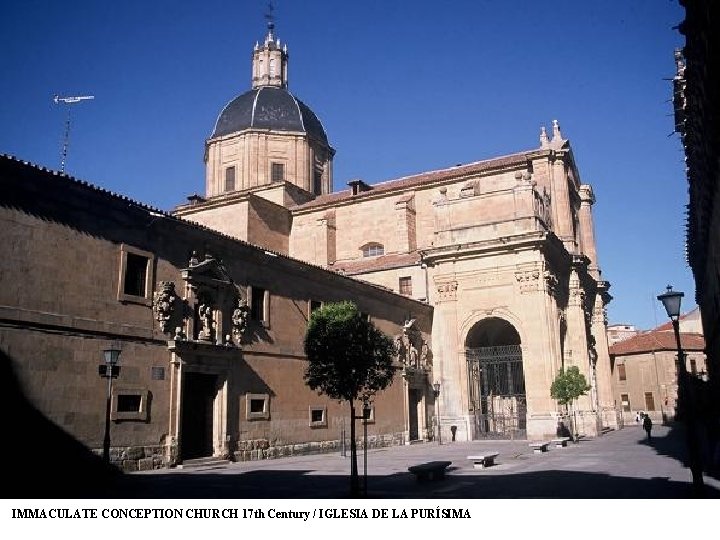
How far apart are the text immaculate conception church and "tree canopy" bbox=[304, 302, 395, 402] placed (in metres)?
17.1

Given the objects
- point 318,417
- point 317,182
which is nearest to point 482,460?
point 318,417

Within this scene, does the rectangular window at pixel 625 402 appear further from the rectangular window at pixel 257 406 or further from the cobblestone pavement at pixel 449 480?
the rectangular window at pixel 257 406

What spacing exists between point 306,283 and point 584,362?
19.3 meters

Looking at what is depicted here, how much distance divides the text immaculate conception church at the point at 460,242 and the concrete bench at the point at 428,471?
15342mm

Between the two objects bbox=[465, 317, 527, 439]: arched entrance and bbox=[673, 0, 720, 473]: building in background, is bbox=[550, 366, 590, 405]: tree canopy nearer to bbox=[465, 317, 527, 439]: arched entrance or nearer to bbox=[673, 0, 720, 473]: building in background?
bbox=[465, 317, 527, 439]: arched entrance

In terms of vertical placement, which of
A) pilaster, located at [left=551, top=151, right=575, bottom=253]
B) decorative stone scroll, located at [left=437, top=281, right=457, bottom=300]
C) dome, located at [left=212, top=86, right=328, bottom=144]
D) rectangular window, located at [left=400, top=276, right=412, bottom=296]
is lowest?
decorative stone scroll, located at [left=437, top=281, right=457, bottom=300]

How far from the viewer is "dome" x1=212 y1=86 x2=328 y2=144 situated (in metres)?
43.1

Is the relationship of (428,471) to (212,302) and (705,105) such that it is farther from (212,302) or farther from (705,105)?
(705,105)

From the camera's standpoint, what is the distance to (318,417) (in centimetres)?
2298

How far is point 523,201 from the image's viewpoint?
31297 mm

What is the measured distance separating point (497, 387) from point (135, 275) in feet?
68.9

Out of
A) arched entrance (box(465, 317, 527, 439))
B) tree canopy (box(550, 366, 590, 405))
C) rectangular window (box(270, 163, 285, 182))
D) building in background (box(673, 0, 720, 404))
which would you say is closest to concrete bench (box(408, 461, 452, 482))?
building in background (box(673, 0, 720, 404))

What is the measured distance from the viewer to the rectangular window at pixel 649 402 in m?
53.3
